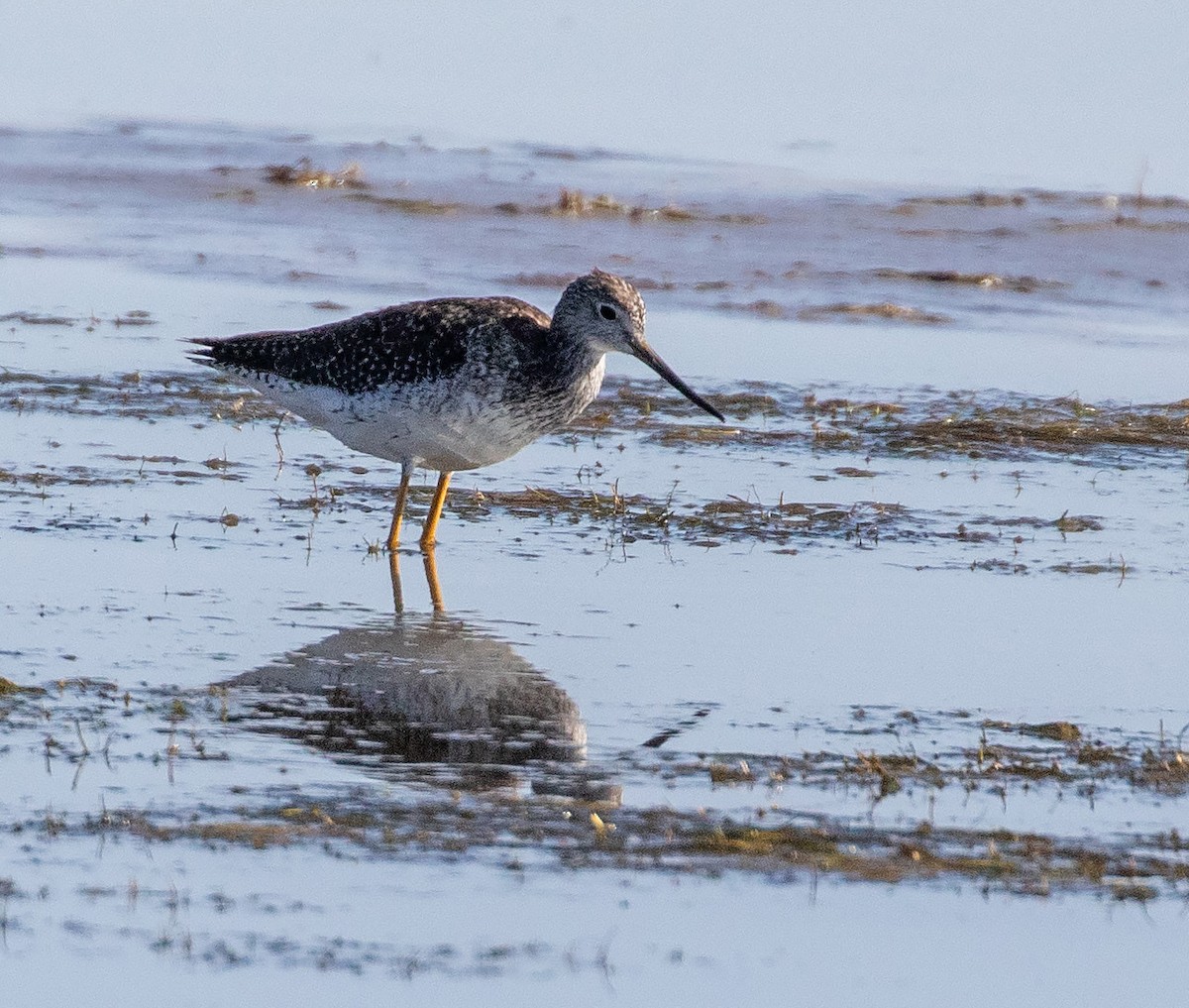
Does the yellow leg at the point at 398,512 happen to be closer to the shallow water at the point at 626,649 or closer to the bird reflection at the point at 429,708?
the shallow water at the point at 626,649

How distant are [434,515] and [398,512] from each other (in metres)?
0.16

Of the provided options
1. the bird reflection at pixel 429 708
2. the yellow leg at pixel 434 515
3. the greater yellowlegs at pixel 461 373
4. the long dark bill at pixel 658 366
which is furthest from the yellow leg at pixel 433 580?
the long dark bill at pixel 658 366

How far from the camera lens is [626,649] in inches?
316

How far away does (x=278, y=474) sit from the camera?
35.3 feet

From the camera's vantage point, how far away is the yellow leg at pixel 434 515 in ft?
31.6

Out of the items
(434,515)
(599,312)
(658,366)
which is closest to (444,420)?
(434,515)

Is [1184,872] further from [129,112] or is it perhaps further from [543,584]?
[129,112]

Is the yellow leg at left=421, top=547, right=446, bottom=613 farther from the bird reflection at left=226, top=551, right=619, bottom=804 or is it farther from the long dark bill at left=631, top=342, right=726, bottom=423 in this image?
the long dark bill at left=631, top=342, right=726, bottom=423

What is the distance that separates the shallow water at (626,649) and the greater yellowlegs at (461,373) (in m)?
→ 0.46

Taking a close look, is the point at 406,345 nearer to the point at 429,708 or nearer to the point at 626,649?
the point at 626,649

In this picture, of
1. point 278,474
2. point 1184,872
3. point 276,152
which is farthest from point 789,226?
point 1184,872

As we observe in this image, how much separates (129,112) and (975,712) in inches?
763

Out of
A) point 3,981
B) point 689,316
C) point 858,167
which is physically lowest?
point 3,981

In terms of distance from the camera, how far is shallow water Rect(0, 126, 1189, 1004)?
5.46m
